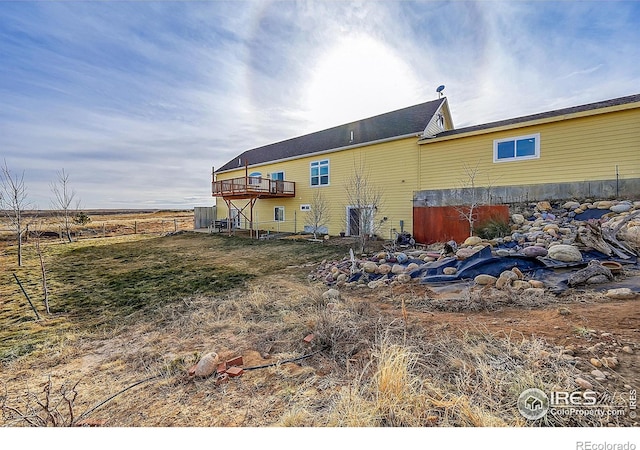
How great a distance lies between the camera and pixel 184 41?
433cm

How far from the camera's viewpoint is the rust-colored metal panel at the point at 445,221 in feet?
29.3

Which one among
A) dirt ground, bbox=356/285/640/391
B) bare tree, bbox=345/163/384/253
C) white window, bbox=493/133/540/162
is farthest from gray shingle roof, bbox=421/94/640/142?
dirt ground, bbox=356/285/640/391

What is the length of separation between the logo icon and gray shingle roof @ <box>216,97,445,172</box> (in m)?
11.2

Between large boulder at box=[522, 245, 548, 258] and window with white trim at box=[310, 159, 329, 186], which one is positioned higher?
window with white trim at box=[310, 159, 329, 186]

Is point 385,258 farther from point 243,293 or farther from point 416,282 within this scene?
point 243,293

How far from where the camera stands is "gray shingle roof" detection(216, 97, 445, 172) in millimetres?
12516

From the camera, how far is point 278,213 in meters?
17.7

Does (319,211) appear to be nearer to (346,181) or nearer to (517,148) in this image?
(346,181)

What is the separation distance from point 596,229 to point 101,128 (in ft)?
36.0

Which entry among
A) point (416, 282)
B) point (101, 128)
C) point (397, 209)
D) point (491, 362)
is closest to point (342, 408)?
point (491, 362)

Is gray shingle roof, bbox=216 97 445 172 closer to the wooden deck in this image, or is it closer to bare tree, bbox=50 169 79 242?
the wooden deck
